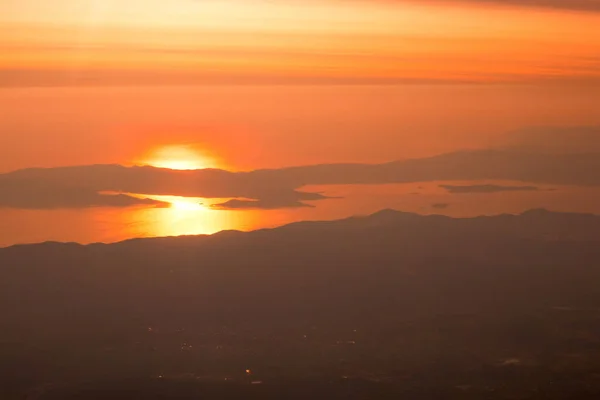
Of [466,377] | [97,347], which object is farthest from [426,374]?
[97,347]

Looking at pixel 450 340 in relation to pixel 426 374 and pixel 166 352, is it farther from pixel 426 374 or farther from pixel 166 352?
pixel 166 352

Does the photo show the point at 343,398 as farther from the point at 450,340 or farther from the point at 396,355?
the point at 450,340

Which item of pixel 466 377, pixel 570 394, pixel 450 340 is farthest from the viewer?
pixel 450 340

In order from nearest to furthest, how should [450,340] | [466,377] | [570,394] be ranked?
1. [570,394]
2. [466,377]
3. [450,340]

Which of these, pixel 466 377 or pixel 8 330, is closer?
pixel 466 377

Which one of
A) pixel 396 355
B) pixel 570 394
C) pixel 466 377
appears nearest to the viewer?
pixel 570 394

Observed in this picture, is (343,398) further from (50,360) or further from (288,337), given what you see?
(50,360)

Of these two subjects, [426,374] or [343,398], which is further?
[426,374]

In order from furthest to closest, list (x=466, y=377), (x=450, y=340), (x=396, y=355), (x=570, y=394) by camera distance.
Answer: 1. (x=450, y=340)
2. (x=396, y=355)
3. (x=466, y=377)
4. (x=570, y=394)

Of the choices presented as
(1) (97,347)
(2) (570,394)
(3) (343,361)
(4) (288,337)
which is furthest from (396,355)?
(1) (97,347)
